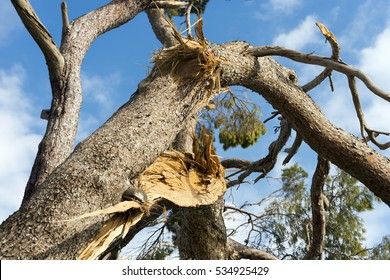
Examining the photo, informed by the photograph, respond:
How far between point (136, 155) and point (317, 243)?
3.29m

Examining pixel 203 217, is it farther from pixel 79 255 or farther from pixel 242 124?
pixel 242 124

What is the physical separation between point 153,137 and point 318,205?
9.60 feet

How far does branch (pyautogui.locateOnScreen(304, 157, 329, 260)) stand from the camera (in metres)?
4.86

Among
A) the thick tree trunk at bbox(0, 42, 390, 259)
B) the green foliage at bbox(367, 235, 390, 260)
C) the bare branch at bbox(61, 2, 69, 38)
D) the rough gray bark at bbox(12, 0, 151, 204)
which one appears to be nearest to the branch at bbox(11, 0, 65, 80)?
the rough gray bark at bbox(12, 0, 151, 204)

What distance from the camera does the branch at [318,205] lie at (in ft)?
15.9

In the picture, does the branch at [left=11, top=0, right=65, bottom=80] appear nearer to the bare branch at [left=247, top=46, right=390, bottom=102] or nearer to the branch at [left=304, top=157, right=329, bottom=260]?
the bare branch at [left=247, top=46, right=390, bottom=102]

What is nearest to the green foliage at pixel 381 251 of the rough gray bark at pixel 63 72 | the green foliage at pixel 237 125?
the green foliage at pixel 237 125

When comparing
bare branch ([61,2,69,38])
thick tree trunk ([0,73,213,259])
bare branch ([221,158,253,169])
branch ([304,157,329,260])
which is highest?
bare branch ([61,2,69,38])

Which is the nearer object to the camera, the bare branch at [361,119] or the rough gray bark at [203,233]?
the rough gray bark at [203,233]

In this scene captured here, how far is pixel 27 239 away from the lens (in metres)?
2.15

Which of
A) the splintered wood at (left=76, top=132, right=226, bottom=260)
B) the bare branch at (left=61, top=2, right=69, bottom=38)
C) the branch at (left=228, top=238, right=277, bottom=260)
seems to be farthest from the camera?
the bare branch at (left=61, top=2, right=69, bottom=38)

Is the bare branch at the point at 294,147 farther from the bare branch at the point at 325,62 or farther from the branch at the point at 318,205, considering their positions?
the bare branch at the point at 325,62

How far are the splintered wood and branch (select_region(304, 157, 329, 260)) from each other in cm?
195

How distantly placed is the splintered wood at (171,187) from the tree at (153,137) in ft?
0.15
